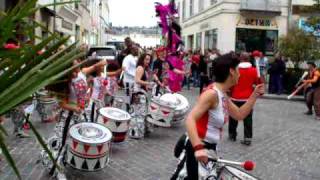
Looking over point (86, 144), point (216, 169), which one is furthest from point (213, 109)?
point (86, 144)

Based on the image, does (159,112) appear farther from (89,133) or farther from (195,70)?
(195,70)

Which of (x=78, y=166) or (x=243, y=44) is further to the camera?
(x=243, y=44)

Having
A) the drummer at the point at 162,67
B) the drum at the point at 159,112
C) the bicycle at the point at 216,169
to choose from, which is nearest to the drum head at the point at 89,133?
the bicycle at the point at 216,169

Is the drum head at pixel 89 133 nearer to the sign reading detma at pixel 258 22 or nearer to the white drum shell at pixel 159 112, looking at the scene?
the white drum shell at pixel 159 112

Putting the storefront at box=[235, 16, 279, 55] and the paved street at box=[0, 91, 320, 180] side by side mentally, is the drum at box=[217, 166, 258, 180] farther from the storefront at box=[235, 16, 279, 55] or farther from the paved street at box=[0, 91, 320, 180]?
the storefront at box=[235, 16, 279, 55]

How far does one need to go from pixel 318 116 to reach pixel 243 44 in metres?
18.2

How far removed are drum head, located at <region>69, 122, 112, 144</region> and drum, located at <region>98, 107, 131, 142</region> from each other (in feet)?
4.32

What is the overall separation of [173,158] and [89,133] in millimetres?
2086

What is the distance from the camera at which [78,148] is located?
639 cm

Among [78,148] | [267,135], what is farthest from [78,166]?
[267,135]

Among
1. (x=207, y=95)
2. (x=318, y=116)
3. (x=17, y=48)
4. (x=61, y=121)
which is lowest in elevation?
(x=318, y=116)

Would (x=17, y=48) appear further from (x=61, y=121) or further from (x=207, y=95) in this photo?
(x=61, y=121)

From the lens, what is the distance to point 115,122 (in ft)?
26.9

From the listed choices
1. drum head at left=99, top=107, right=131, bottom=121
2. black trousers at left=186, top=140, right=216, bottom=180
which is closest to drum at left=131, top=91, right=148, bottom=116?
drum head at left=99, top=107, right=131, bottom=121
